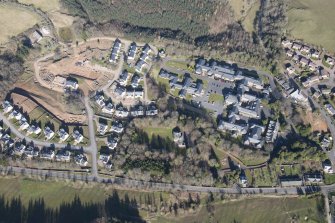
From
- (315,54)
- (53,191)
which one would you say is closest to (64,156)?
(53,191)

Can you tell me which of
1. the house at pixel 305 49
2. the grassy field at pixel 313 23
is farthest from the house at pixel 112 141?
the grassy field at pixel 313 23

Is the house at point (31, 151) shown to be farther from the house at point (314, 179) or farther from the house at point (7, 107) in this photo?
the house at point (314, 179)

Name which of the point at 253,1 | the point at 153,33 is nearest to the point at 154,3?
the point at 153,33

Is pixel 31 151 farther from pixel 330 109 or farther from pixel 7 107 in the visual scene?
pixel 330 109

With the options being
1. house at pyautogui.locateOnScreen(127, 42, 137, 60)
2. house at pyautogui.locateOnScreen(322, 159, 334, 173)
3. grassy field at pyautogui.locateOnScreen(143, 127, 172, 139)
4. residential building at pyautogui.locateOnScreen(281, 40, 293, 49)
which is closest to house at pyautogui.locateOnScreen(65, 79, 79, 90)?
house at pyautogui.locateOnScreen(127, 42, 137, 60)

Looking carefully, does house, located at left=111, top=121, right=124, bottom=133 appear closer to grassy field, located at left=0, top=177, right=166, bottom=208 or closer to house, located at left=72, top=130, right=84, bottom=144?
house, located at left=72, top=130, right=84, bottom=144
